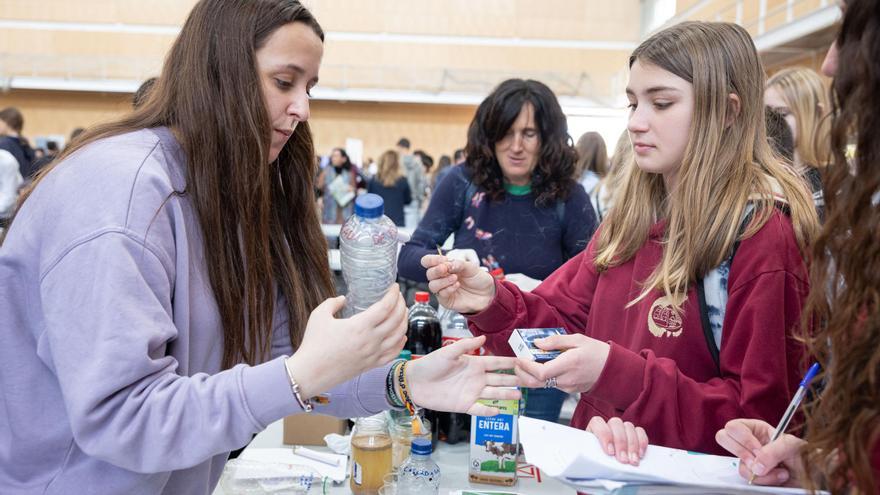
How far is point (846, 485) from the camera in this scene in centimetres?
87

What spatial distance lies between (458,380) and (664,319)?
48 cm

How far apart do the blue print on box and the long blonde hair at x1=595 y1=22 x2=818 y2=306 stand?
500 mm

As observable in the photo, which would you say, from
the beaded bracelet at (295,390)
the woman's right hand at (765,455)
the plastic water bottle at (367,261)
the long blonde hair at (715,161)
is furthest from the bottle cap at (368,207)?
the woman's right hand at (765,455)

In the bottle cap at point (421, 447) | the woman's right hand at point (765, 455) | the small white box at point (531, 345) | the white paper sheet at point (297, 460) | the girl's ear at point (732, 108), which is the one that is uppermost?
the girl's ear at point (732, 108)

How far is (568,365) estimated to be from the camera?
137cm

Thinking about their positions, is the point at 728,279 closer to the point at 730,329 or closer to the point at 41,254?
the point at 730,329

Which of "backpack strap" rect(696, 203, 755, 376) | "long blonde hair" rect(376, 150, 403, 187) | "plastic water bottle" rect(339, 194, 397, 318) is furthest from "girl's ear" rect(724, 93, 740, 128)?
"long blonde hair" rect(376, 150, 403, 187)

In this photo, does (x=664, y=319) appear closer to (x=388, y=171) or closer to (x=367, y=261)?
(x=367, y=261)

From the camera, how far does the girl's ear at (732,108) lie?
60.7 inches

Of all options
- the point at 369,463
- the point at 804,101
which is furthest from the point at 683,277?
the point at 804,101

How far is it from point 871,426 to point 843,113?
40 centimetres

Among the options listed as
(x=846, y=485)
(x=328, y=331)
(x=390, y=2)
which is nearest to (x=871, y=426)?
(x=846, y=485)

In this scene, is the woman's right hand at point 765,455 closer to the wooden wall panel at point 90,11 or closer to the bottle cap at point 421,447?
the bottle cap at point 421,447

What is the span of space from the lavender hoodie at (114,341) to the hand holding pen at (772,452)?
73 cm
